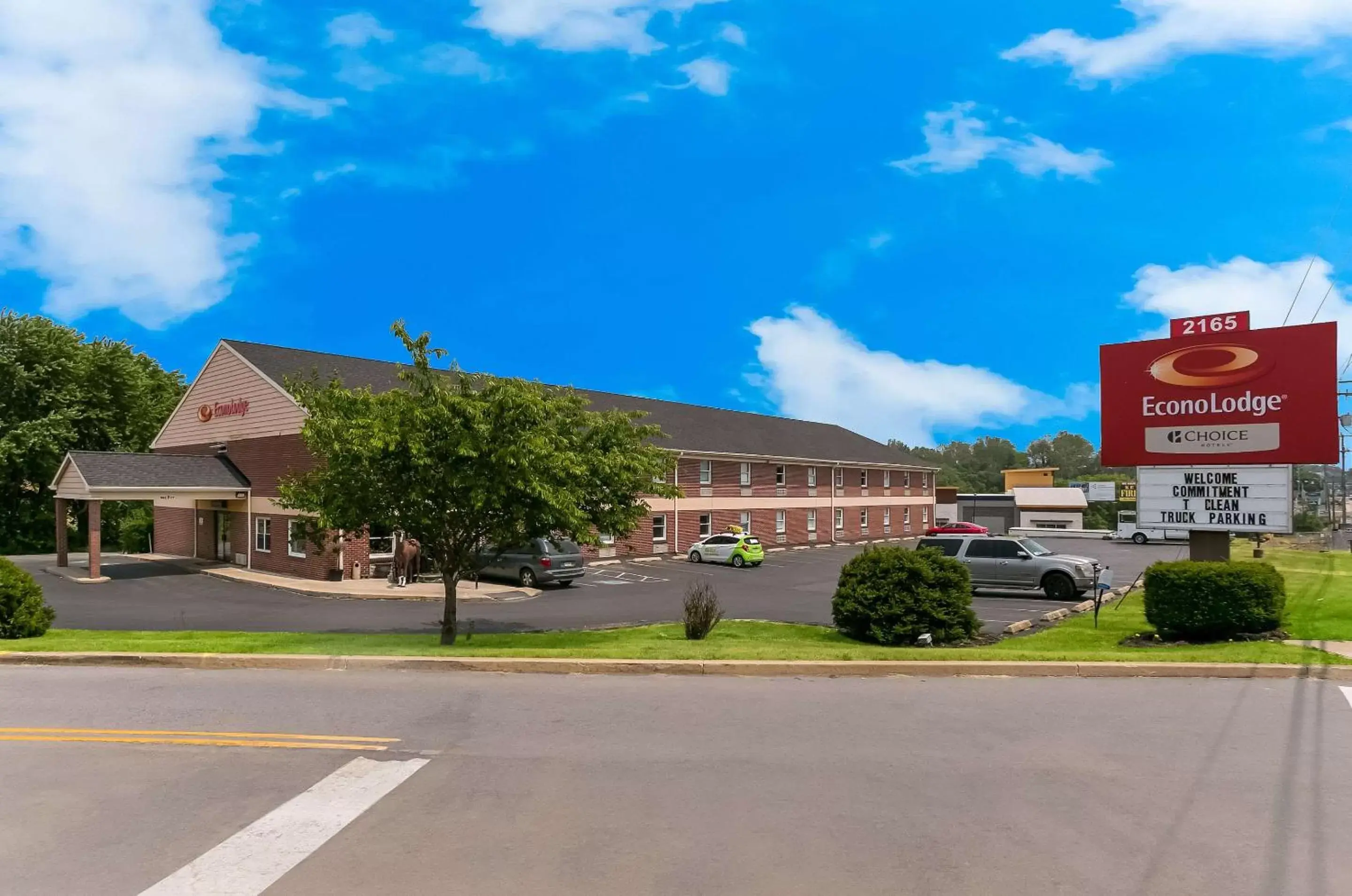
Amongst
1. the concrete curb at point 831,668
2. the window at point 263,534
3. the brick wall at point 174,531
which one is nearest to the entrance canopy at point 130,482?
the window at point 263,534

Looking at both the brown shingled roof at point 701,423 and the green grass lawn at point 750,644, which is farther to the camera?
the brown shingled roof at point 701,423

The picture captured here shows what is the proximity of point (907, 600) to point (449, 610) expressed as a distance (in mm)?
7483

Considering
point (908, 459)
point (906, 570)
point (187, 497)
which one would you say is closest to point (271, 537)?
point (187, 497)

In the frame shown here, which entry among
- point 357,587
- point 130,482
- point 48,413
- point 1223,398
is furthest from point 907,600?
point 48,413

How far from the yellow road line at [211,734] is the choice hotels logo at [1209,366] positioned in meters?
14.5

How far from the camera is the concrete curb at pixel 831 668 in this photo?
33.8 feet

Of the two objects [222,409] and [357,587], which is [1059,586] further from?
[222,409]

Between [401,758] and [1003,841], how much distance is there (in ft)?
14.7

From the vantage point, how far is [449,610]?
573 inches

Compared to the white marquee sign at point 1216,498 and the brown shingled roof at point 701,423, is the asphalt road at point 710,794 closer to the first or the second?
the white marquee sign at point 1216,498

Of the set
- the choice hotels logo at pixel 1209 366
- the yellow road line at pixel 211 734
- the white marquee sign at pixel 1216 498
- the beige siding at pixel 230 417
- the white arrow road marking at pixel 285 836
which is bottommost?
the yellow road line at pixel 211 734

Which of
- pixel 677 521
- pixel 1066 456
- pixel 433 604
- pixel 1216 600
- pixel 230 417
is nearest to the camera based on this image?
pixel 1216 600

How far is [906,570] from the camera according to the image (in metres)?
14.5

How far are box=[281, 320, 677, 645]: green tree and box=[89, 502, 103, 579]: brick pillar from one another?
1708 cm
